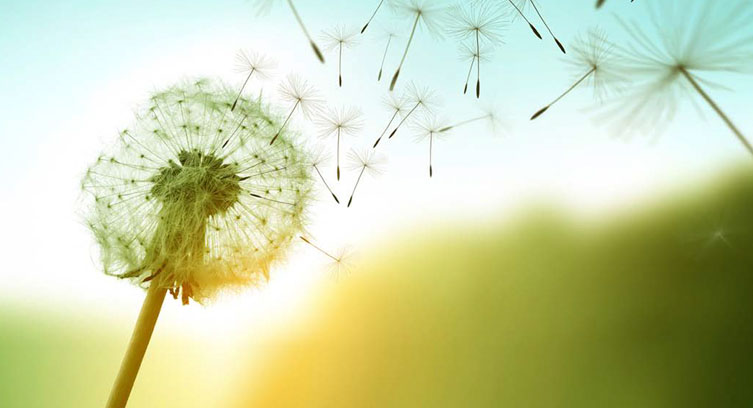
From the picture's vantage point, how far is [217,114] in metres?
0.69

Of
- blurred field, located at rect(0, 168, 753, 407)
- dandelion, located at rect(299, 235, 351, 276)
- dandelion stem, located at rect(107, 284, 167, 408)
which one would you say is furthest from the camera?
blurred field, located at rect(0, 168, 753, 407)

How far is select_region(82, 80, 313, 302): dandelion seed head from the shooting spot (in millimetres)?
625

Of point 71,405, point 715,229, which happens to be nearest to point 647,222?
point 715,229

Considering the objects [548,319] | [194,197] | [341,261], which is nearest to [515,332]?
[548,319]

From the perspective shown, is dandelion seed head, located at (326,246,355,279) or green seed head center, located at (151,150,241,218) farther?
dandelion seed head, located at (326,246,355,279)

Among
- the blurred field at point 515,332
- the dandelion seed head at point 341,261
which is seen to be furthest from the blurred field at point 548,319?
the dandelion seed head at point 341,261

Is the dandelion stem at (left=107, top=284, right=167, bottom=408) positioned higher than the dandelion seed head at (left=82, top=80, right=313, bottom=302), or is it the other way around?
the dandelion seed head at (left=82, top=80, right=313, bottom=302)

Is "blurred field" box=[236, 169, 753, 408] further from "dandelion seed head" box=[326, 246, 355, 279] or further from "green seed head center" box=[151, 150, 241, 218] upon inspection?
"green seed head center" box=[151, 150, 241, 218]

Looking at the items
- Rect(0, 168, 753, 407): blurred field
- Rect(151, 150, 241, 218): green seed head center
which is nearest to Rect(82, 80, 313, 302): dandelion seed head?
Rect(151, 150, 241, 218): green seed head center

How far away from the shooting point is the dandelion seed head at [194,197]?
0.62 metres

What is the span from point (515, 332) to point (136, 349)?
2.93 ft

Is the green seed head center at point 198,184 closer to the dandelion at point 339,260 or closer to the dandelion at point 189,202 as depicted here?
the dandelion at point 189,202

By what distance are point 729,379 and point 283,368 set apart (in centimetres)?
110

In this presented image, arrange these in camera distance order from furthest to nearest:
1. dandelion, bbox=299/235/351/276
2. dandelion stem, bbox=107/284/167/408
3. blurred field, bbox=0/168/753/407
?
1. blurred field, bbox=0/168/753/407
2. dandelion, bbox=299/235/351/276
3. dandelion stem, bbox=107/284/167/408
